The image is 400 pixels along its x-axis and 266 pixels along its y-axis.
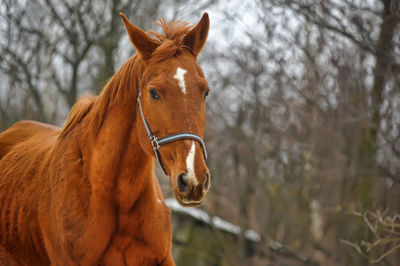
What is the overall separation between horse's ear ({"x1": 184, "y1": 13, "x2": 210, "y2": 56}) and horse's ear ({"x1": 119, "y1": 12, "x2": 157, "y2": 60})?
0.28 meters

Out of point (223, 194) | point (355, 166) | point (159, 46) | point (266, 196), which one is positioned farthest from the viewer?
point (223, 194)

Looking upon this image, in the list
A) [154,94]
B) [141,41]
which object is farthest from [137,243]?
[141,41]

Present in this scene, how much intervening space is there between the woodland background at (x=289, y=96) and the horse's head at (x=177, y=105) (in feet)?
14.5

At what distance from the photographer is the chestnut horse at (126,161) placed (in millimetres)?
3123

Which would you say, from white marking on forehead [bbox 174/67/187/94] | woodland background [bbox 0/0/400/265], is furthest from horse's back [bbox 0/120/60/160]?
woodland background [bbox 0/0/400/265]

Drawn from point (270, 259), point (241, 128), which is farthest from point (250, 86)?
point (270, 259)

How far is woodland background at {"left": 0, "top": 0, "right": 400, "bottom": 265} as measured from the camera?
7.57 m

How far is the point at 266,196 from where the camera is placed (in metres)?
13.3

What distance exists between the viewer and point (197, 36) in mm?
3547

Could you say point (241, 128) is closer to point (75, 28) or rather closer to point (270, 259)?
point (270, 259)

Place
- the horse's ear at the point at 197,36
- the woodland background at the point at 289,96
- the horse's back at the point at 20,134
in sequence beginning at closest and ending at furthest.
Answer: the horse's ear at the point at 197,36 < the horse's back at the point at 20,134 < the woodland background at the point at 289,96

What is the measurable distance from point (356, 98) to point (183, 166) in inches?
254

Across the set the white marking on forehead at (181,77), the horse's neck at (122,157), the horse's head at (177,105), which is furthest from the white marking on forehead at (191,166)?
the horse's neck at (122,157)

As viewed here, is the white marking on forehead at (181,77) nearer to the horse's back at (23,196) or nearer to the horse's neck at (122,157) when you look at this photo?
the horse's neck at (122,157)
